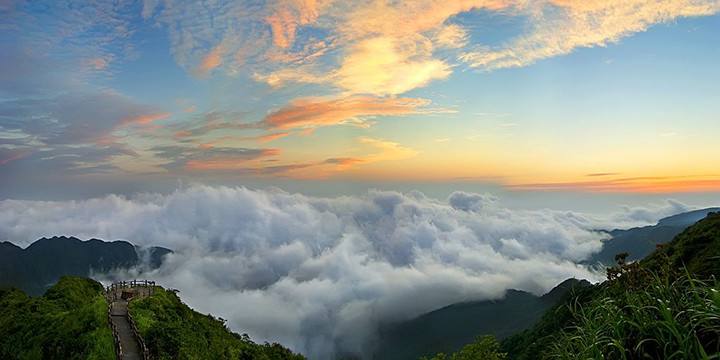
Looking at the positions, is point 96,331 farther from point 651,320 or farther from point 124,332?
point 651,320

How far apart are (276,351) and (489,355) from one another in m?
22.9

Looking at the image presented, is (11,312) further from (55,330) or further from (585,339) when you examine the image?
(585,339)

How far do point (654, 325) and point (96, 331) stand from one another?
33605 millimetres

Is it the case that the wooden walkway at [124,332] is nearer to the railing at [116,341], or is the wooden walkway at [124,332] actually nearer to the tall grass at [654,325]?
the railing at [116,341]

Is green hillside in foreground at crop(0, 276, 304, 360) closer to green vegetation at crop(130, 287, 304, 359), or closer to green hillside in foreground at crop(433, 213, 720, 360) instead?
green vegetation at crop(130, 287, 304, 359)

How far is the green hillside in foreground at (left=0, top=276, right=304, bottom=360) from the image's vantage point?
29766 millimetres

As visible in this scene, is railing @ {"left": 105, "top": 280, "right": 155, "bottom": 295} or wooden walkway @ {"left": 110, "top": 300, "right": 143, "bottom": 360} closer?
wooden walkway @ {"left": 110, "top": 300, "right": 143, "bottom": 360}

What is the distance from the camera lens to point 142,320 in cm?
3491

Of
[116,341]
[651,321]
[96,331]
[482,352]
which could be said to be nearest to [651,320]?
[651,321]

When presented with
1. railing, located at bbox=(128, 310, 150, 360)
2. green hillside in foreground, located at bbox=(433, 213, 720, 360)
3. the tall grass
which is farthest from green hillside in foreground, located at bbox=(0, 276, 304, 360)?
the tall grass

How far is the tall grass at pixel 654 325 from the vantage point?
763cm

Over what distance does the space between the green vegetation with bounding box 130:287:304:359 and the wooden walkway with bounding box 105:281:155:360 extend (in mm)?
682

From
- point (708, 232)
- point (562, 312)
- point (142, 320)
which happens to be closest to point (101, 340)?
point (142, 320)

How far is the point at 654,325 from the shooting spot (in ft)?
27.2
